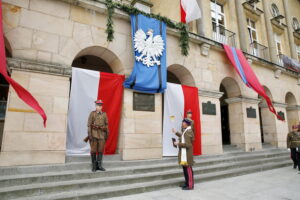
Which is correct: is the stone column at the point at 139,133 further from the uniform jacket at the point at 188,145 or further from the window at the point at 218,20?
the window at the point at 218,20

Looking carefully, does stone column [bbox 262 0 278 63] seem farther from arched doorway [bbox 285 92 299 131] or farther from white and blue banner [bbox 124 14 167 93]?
white and blue banner [bbox 124 14 167 93]

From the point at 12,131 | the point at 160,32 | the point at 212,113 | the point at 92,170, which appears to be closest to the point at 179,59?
the point at 160,32

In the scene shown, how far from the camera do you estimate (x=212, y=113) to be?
343 inches

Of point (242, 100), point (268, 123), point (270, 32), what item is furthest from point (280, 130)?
point (270, 32)

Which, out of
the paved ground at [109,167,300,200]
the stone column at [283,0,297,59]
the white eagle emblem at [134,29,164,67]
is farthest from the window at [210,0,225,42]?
the paved ground at [109,167,300,200]

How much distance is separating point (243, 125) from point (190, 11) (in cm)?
573

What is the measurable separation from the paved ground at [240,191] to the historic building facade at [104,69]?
1794 mm

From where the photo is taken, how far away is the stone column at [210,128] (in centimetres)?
833

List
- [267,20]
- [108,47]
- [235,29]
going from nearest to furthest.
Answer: [108,47]
[235,29]
[267,20]

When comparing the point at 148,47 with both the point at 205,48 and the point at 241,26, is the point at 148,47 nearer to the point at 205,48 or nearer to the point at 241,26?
the point at 205,48

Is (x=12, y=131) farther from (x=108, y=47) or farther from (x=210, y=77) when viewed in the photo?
(x=210, y=77)

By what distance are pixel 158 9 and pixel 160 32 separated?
9.53 feet

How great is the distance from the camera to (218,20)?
11.4 meters

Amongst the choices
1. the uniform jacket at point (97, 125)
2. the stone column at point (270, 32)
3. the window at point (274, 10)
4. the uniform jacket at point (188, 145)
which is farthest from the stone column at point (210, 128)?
the window at point (274, 10)
